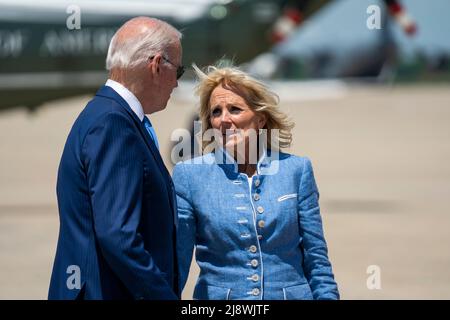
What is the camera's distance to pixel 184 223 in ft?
11.3

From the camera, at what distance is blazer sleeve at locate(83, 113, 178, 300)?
274cm

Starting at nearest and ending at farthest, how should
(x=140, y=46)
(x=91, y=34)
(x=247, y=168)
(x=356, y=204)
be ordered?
(x=140, y=46) → (x=247, y=168) → (x=356, y=204) → (x=91, y=34)

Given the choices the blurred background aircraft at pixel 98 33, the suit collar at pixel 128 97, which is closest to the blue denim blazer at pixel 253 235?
the suit collar at pixel 128 97

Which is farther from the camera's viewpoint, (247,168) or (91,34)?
(91,34)

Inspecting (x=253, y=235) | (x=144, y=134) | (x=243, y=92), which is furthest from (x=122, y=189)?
(x=243, y=92)

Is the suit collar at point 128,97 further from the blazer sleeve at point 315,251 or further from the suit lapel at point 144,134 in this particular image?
the blazer sleeve at point 315,251

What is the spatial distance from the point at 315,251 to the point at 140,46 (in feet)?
3.60

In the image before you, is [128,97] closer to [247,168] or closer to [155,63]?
[155,63]

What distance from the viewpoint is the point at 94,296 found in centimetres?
284

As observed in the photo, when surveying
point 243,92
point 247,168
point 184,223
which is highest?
point 243,92

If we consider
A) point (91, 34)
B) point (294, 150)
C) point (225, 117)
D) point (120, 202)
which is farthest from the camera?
point (294, 150)

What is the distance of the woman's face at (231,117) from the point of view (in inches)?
138
